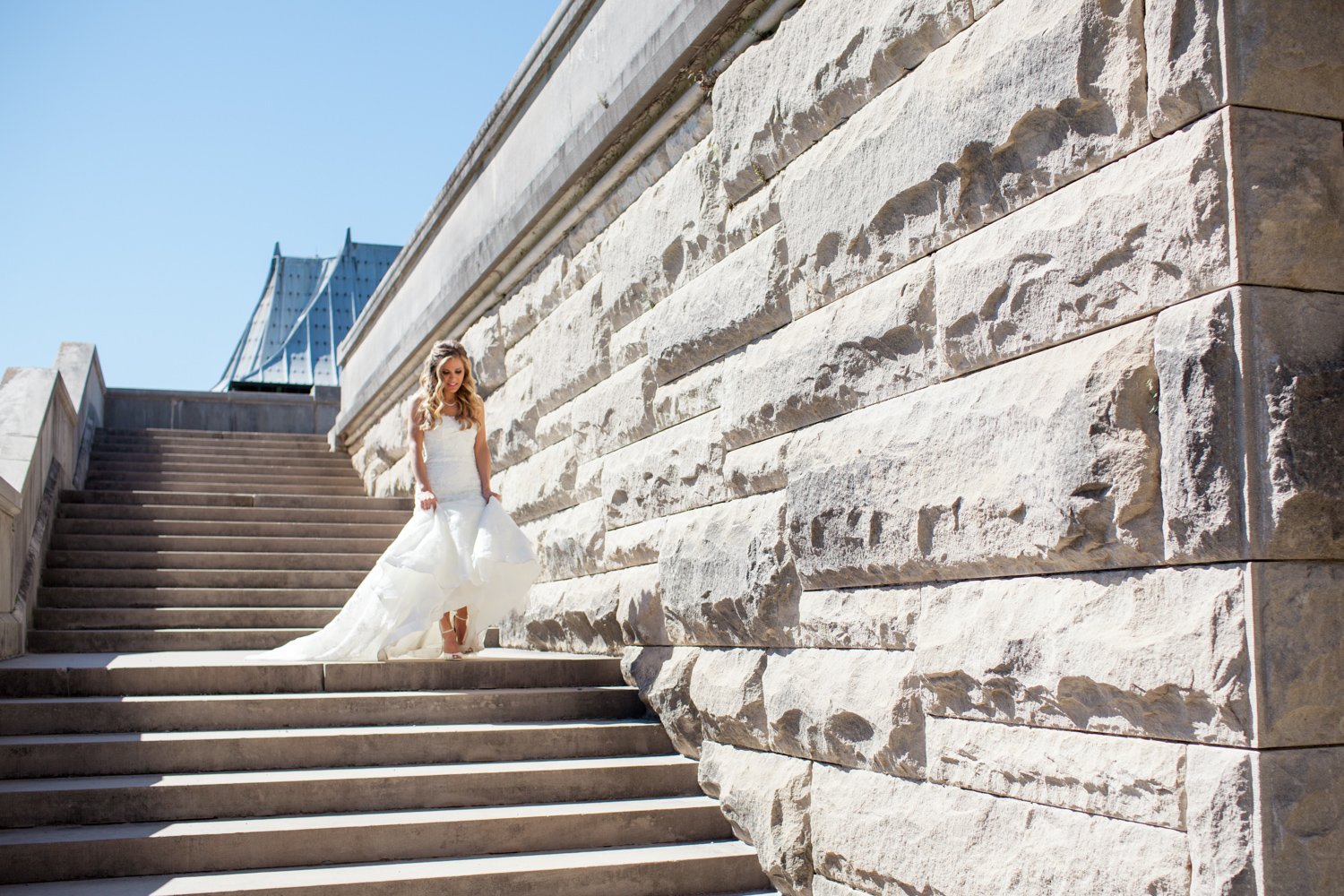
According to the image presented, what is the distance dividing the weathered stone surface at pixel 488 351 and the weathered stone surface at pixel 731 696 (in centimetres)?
387

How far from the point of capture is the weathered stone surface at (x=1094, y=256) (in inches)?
97.6

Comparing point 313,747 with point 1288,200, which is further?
point 313,747

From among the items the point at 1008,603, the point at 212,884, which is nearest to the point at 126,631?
the point at 212,884

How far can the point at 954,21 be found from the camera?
3346mm

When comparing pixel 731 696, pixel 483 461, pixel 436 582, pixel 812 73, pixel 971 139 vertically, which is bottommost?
pixel 731 696

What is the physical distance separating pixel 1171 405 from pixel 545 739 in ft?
11.8

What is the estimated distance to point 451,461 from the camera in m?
6.42

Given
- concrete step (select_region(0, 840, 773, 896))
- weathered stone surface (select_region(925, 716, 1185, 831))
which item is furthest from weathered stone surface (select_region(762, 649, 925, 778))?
concrete step (select_region(0, 840, 773, 896))

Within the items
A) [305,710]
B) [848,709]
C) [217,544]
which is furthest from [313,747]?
[217,544]

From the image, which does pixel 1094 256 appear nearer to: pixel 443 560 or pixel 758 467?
pixel 758 467

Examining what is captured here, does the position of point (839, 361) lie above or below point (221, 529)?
above

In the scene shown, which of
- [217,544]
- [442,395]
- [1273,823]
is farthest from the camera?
[217,544]

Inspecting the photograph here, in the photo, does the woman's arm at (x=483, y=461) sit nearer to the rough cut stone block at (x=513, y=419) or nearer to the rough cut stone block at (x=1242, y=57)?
the rough cut stone block at (x=513, y=419)

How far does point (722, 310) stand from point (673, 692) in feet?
6.05
